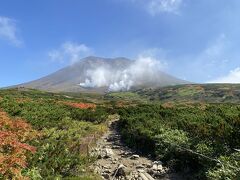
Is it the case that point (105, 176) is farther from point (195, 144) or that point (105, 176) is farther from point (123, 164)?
point (195, 144)

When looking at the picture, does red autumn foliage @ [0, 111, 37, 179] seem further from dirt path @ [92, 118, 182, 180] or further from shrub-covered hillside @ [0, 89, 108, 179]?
dirt path @ [92, 118, 182, 180]

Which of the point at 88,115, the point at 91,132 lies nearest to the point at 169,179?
the point at 91,132

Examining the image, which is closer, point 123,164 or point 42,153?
point 42,153

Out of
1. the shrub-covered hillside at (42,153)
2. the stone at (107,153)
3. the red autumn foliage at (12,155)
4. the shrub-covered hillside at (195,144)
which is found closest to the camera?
the red autumn foliage at (12,155)

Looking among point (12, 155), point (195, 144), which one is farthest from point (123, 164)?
point (12, 155)

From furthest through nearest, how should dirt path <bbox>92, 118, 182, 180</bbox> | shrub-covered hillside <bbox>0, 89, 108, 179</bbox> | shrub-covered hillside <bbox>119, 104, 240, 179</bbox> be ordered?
dirt path <bbox>92, 118, 182, 180</bbox>
shrub-covered hillside <bbox>119, 104, 240, 179</bbox>
shrub-covered hillside <bbox>0, 89, 108, 179</bbox>

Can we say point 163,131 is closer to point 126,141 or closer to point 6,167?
point 126,141

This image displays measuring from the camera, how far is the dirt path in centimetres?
1308

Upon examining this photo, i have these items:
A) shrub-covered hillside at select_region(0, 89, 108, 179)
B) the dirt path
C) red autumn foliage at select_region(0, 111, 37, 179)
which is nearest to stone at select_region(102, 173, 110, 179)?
the dirt path

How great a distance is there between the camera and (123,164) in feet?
49.0

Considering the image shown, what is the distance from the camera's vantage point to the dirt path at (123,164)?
1308 centimetres

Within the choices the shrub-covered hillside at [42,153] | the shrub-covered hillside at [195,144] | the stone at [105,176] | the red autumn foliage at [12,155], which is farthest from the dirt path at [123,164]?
the red autumn foliage at [12,155]

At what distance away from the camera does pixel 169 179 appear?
42.0 feet

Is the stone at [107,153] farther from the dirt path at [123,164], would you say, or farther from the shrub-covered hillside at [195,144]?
the shrub-covered hillside at [195,144]
